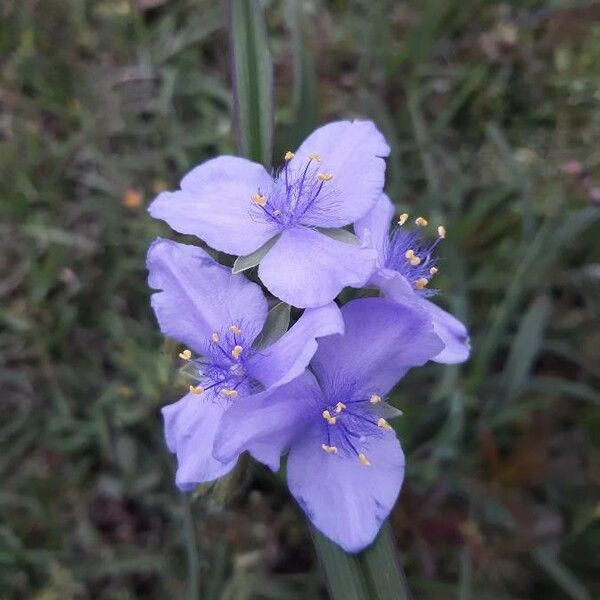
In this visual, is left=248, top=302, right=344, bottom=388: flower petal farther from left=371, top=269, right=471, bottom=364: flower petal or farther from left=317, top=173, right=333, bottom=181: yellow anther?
left=317, top=173, right=333, bottom=181: yellow anther

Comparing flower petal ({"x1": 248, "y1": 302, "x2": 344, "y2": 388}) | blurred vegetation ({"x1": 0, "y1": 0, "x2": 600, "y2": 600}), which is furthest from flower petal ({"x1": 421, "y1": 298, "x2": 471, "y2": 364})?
blurred vegetation ({"x1": 0, "y1": 0, "x2": 600, "y2": 600})

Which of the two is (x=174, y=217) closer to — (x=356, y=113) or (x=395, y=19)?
(x=356, y=113)

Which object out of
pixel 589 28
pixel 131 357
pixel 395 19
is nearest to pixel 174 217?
pixel 131 357

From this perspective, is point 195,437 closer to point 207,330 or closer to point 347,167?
point 207,330

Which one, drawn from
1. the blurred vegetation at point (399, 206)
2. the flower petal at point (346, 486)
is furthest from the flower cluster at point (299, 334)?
the blurred vegetation at point (399, 206)

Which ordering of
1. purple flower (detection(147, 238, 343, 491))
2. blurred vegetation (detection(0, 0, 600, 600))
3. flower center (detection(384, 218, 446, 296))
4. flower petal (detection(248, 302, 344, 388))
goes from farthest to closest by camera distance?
blurred vegetation (detection(0, 0, 600, 600)) → flower center (detection(384, 218, 446, 296)) → purple flower (detection(147, 238, 343, 491)) → flower petal (detection(248, 302, 344, 388))

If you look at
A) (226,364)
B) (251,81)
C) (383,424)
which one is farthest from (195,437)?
(251,81)

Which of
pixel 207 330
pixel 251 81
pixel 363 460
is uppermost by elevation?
pixel 251 81

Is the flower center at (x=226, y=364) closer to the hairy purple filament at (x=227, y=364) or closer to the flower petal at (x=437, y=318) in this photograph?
the hairy purple filament at (x=227, y=364)
